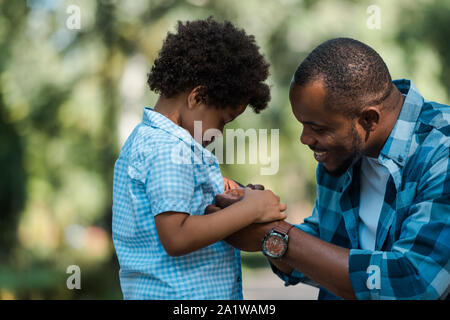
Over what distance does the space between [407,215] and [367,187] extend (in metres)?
0.37

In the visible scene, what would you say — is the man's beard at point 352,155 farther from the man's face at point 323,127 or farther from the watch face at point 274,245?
the watch face at point 274,245

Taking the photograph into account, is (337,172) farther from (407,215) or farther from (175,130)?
(175,130)

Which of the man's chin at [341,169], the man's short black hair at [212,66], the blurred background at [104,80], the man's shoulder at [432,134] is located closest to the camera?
the man's shoulder at [432,134]

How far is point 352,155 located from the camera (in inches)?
85.6

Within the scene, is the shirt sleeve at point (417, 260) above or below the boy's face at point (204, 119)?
below

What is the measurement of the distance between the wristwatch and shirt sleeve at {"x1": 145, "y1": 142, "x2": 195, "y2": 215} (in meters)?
0.35

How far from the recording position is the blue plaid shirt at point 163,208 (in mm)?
1708

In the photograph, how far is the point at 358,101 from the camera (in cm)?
206

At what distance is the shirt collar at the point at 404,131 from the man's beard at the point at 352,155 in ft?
0.38

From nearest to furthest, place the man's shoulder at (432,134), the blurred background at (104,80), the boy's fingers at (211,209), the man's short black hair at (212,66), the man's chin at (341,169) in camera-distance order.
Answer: the boy's fingers at (211,209), the man's shoulder at (432,134), the man's short black hair at (212,66), the man's chin at (341,169), the blurred background at (104,80)

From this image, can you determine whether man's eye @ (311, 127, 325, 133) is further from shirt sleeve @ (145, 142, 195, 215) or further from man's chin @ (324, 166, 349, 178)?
shirt sleeve @ (145, 142, 195, 215)

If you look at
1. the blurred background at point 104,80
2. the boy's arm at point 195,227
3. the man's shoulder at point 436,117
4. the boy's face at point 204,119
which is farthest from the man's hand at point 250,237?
the blurred background at point 104,80
